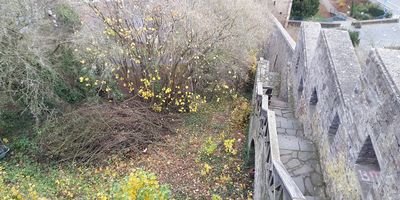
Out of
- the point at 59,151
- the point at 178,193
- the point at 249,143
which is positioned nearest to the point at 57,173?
the point at 59,151

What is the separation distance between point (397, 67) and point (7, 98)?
11798 mm

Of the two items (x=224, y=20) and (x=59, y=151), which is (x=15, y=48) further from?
(x=224, y=20)

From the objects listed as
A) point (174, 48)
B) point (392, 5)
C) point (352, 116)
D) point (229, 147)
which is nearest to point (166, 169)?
point (229, 147)

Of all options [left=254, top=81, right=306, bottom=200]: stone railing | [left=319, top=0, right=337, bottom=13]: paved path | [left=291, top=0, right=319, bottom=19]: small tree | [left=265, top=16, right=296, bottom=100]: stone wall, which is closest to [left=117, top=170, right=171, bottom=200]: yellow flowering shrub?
[left=254, top=81, right=306, bottom=200]: stone railing

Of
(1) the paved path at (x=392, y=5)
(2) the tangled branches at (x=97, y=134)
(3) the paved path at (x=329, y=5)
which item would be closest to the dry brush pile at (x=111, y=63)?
(2) the tangled branches at (x=97, y=134)

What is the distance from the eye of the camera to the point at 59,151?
11.1 metres

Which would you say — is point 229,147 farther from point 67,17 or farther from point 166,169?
point 67,17

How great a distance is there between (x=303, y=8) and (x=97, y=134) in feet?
56.3

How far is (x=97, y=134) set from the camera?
11.5 metres

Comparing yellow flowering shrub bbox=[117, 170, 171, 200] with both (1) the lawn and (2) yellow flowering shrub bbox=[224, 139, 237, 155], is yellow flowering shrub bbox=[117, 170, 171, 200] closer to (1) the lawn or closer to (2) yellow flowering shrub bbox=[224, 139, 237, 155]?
(1) the lawn

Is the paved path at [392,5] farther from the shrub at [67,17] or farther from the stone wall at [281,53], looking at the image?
the shrub at [67,17]

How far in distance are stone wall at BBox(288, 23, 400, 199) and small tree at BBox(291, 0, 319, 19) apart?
1449 centimetres

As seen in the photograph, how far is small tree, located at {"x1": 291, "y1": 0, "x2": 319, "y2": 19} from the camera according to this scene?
2241 centimetres

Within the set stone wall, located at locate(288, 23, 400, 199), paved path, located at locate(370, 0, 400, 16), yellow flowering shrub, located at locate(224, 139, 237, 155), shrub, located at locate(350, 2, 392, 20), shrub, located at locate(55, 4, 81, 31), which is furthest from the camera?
paved path, located at locate(370, 0, 400, 16)
